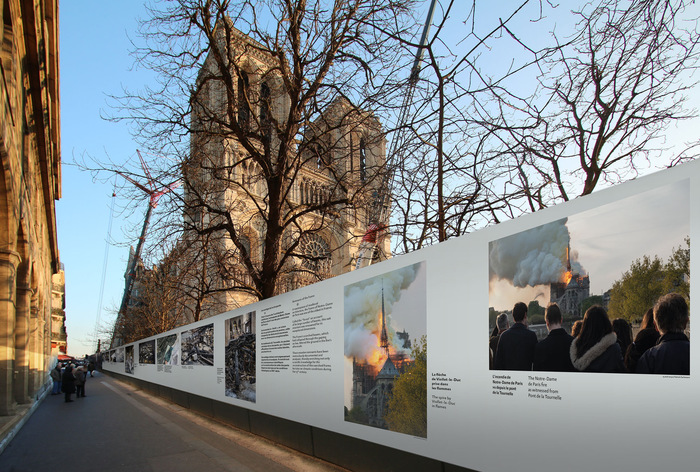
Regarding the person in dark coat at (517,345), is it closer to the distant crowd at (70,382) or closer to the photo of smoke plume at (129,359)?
the distant crowd at (70,382)

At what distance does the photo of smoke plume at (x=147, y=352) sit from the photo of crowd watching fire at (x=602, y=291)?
70.2 feet

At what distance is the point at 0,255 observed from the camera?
10.5 metres

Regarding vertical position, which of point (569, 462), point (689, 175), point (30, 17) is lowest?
point (569, 462)

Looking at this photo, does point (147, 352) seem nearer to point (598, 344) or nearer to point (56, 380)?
point (56, 380)

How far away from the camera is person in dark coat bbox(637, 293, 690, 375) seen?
3318 mm

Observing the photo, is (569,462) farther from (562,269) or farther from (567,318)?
(562,269)

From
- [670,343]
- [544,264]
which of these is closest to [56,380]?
[544,264]

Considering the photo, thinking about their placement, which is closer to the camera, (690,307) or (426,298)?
(690,307)

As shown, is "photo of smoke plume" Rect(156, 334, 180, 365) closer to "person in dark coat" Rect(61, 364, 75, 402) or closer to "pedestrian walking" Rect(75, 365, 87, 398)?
"person in dark coat" Rect(61, 364, 75, 402)

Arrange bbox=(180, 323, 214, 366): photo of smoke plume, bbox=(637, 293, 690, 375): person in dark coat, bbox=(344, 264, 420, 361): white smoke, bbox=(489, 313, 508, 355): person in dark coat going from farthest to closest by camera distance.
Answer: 1. bbox=(180, 323, 214, 366): photo of smoke plume
2. bbox=(344, 264, 420, 361): white smoke
3. bbox=(489, 313, 508, 355): person in dark coat
4. bbox=(637, 293, 690, 375): person in dark coat

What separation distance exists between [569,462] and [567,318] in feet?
3.56

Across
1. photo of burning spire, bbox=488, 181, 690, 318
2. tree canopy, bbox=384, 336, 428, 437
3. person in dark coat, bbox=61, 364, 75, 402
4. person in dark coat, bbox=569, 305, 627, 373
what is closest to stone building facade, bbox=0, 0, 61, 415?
person in dark coat, bbox=61, 364, 75, 402

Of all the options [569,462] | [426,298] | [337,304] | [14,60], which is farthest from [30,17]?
[569,462]

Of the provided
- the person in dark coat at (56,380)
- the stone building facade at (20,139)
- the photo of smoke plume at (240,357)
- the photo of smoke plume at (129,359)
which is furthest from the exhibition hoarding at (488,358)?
the photo of smoke plume at (129,359)
